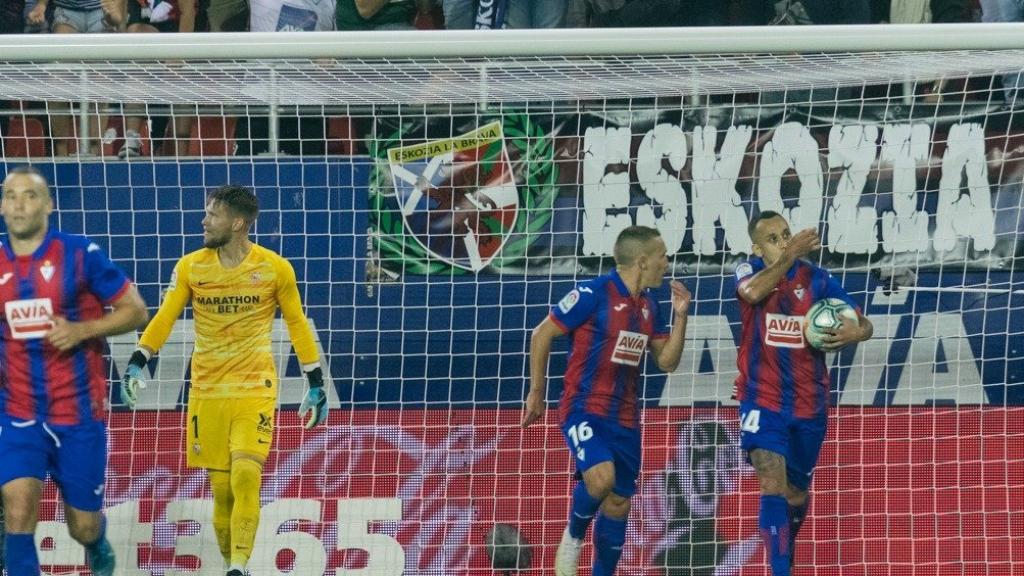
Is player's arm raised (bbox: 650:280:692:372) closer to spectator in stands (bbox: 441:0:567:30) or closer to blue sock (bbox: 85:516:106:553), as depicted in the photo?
spectator in stands (bbox: 441:0:567:30)

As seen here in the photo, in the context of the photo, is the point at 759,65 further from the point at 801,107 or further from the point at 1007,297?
the point at 1007,297

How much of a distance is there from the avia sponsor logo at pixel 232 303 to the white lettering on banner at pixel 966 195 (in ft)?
12.0

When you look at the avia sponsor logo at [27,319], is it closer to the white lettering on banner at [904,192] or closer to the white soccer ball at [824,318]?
the white soccer ball at [824,318]

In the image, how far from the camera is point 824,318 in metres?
7.00

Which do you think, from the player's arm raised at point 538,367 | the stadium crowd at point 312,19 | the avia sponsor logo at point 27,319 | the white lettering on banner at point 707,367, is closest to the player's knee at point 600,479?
the player's arm raised at point 538,367

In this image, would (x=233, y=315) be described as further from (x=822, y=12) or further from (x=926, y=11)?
(x=926, y=11)

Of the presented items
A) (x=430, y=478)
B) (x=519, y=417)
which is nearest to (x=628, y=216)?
(x=519, y=417)

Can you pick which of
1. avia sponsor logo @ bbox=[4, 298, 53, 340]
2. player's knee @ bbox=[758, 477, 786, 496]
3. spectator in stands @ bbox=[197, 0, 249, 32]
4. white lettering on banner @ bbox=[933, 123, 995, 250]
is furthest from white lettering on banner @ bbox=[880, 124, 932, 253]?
avia sponsor logo @ bbox=[4, 298, 53, 340]

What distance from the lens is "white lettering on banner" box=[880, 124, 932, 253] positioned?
781cm

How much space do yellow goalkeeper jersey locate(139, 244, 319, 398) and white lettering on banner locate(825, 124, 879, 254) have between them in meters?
2.96

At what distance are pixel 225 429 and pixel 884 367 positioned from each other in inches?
142

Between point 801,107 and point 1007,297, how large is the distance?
153 centimetres

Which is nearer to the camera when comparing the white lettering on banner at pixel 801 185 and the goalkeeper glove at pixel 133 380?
the goalkeeper glove at pixel 133 380

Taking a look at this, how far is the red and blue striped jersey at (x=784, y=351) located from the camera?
280 inches
